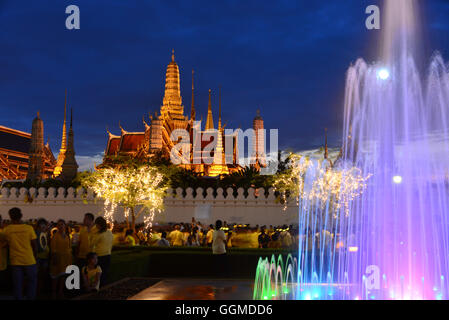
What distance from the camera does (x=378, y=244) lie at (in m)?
17.3

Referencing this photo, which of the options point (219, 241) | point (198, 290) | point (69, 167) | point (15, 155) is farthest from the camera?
point (15, 155)

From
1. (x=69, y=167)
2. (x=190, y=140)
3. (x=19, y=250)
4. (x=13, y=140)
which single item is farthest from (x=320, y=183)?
(x=13, y=140)

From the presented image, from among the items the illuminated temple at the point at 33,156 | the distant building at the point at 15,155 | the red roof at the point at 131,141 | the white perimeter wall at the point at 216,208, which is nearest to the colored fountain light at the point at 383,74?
the white perimeter wall at the point at 216,208

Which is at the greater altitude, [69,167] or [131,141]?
[131,141]

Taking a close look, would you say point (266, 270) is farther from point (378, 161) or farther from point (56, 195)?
point (56, 195)

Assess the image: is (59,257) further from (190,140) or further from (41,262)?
(190,140)

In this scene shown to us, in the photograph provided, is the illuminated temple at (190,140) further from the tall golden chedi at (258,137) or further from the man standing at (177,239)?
the man standing at (177,239)

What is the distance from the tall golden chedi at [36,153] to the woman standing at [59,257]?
47978mm

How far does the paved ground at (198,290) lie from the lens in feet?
36.3

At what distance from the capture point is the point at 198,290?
12.1m

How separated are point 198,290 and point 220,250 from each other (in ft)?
5.03

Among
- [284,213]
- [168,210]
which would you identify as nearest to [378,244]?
[284,213]

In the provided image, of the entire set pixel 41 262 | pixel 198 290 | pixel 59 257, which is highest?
pixel 59 257
